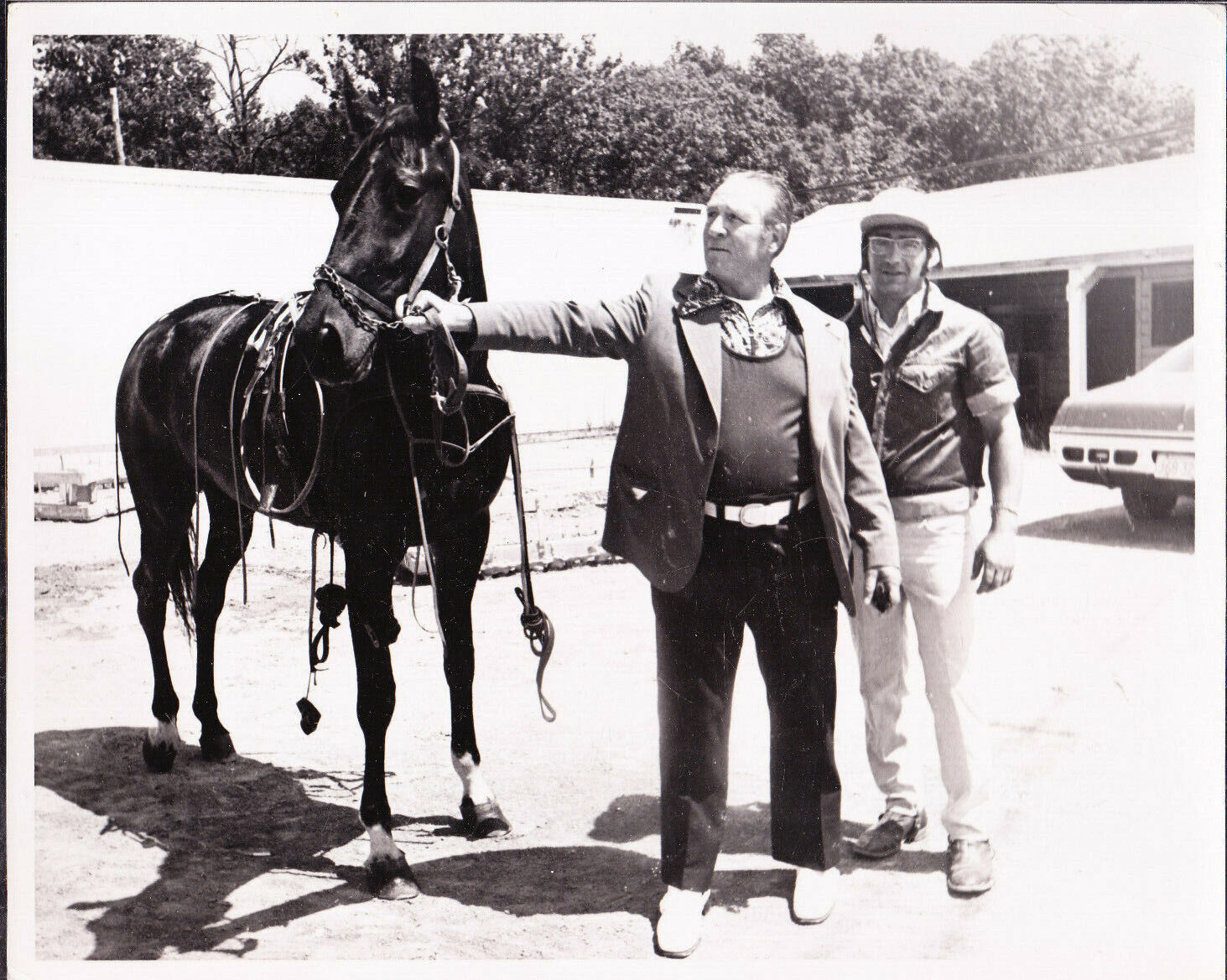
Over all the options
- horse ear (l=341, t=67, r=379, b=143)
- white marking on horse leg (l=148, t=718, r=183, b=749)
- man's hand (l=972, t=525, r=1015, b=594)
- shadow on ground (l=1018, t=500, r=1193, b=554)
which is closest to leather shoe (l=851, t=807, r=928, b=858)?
man's hand (l=972, t=525, r=1015, b=594)

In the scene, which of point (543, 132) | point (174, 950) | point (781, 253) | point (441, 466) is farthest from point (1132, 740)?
point (174, 950)

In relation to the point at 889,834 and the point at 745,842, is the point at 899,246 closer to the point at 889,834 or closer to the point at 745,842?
the point at 889,834

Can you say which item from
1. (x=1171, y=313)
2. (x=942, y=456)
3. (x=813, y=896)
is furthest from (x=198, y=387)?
(x=1171, y=313)

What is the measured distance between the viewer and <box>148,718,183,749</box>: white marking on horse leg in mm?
4539

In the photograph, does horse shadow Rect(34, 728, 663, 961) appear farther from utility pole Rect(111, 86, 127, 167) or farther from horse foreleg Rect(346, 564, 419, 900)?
utility pole Rect(111, 86, 127, 167)

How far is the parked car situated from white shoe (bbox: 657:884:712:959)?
203 cm

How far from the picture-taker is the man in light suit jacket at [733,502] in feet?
11.1

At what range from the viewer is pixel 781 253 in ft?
12.1

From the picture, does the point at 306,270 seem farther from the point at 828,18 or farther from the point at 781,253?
the point at 828,18

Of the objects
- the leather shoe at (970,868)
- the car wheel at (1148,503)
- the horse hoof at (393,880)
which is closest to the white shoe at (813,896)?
the leather shoe at (970,868)

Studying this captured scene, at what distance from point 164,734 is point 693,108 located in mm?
3068

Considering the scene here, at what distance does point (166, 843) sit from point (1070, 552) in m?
3.43

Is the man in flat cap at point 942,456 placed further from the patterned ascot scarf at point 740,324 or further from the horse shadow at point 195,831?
the horse shadow at point 195,831

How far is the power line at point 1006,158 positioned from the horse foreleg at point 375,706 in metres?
1.98
